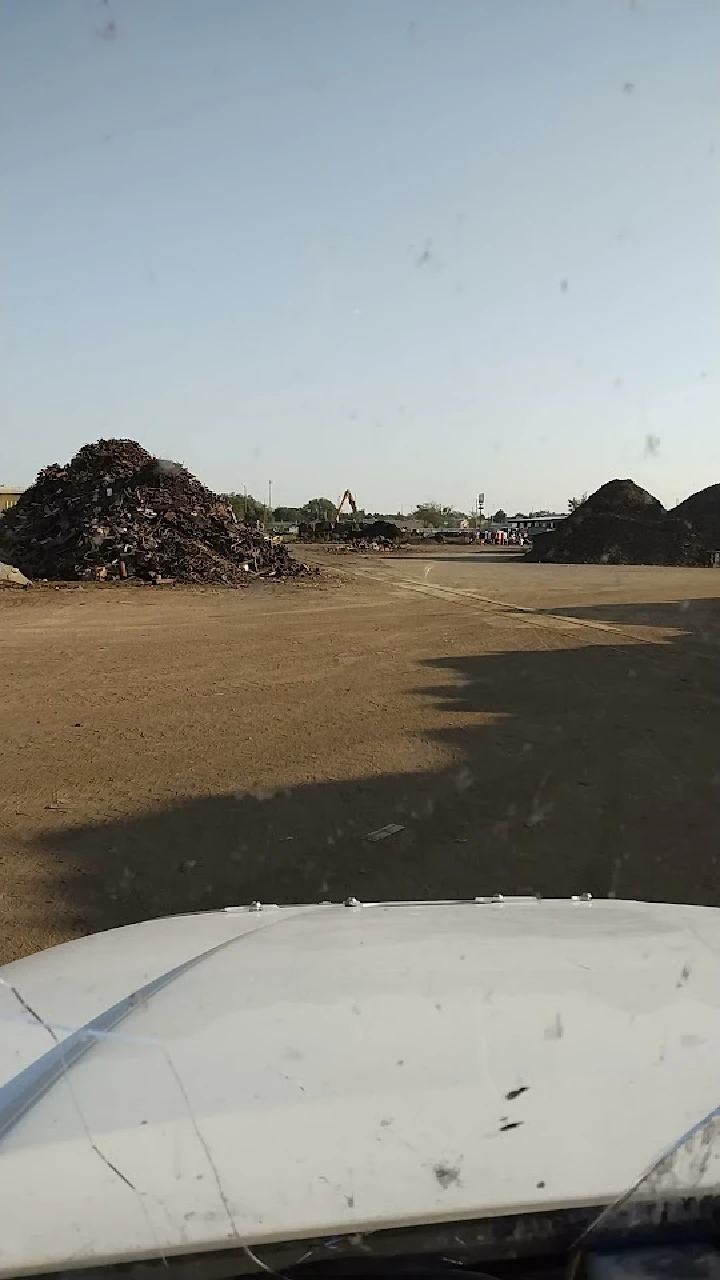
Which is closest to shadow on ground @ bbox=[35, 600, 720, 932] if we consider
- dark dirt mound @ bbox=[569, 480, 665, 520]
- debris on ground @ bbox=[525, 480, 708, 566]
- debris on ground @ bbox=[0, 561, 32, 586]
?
debris on ground @ bbox=[0, 561, 32, 586]

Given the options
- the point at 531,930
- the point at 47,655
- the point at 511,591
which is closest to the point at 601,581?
the point at 511,591

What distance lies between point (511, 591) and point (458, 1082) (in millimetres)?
23604

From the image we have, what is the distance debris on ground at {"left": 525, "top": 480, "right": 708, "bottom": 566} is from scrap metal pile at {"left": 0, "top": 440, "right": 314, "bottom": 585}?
938 inches

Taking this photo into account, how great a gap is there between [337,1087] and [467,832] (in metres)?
4.57

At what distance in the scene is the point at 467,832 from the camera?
5.97m

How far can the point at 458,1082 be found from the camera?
1487mm

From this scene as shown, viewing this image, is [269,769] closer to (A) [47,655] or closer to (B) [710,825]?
(B) [710,825]

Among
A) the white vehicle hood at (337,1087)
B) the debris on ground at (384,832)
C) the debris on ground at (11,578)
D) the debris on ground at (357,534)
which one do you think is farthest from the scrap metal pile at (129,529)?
the white vehicle hood at (337,1087)

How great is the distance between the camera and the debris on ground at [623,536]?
162 feet

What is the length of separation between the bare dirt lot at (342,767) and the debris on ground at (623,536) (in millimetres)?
35278

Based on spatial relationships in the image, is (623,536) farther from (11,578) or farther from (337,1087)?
(337,1087)

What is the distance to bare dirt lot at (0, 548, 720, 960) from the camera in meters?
5.19

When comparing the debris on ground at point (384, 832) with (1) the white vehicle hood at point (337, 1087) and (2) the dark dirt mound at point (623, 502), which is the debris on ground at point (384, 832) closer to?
(1) the white vehicle hood at point (337, 1087)

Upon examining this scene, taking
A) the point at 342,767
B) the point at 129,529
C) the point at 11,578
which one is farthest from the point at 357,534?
the point at 342,767
